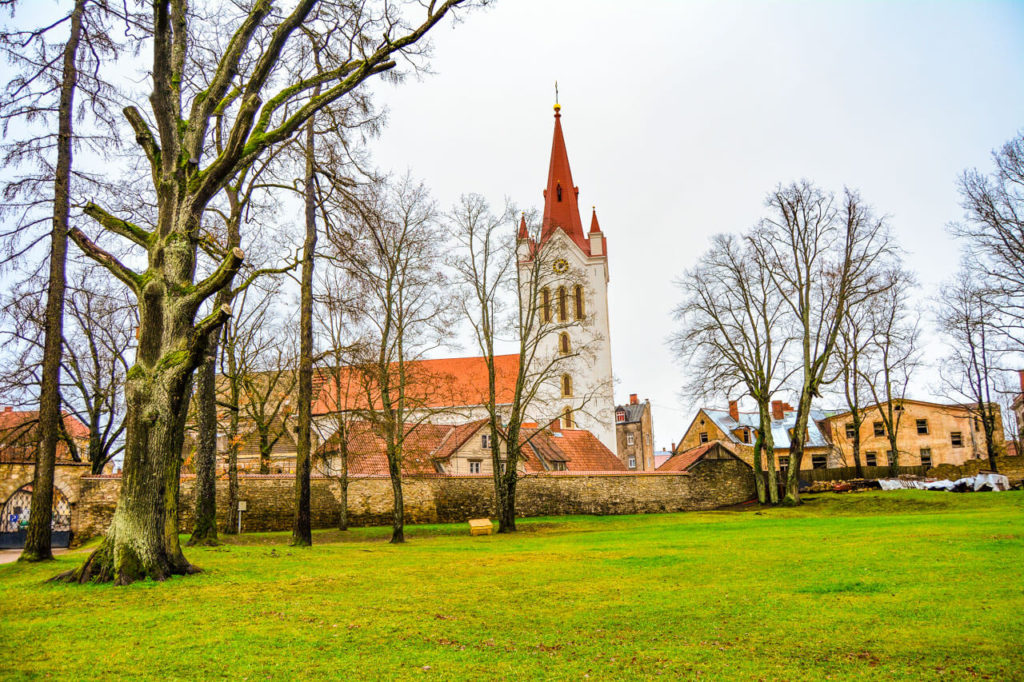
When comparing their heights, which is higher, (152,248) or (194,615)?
(152,248)

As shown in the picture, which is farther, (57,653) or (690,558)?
(690,558)

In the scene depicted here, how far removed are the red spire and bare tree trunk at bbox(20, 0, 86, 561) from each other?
43406 millimetres

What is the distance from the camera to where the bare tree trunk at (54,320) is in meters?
11.7

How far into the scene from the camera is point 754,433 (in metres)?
Result: 55.8

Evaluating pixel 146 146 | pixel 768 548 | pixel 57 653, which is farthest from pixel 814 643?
pixel 146 146

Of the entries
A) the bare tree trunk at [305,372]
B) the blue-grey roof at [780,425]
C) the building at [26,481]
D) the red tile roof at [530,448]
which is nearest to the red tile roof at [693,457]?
the red tile roof at [530,448]

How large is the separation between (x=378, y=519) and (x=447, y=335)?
11.1 metres

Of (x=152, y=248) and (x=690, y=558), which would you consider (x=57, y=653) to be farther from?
(x=690, y=558)

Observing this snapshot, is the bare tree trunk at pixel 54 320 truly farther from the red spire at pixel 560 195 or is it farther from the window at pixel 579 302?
the red spire at pixel 560 195

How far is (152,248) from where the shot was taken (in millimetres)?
9414

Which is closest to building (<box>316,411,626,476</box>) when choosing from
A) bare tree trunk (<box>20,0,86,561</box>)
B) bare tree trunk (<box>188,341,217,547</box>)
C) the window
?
the window

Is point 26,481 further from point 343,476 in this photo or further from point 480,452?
point 480,452

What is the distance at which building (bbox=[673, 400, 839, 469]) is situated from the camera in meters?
57.1

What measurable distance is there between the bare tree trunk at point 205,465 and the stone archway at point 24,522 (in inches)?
344
